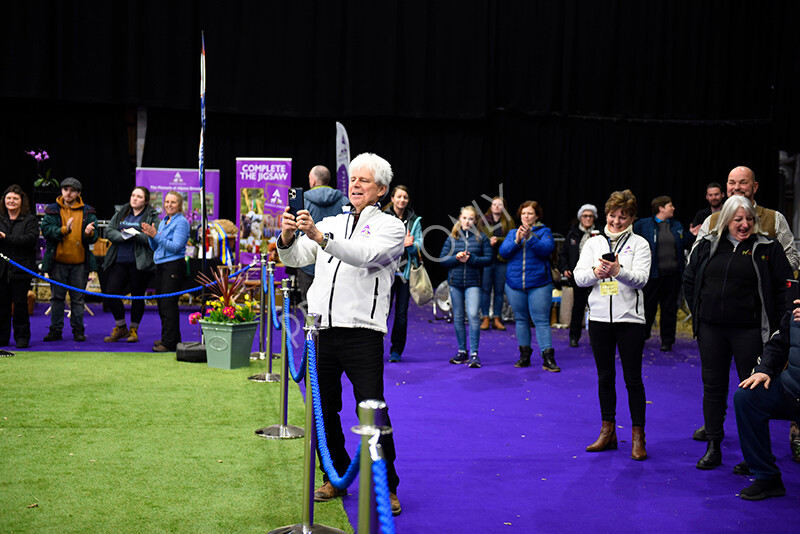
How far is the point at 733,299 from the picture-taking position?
423 cm

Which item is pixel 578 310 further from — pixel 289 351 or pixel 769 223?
pixel 289 351

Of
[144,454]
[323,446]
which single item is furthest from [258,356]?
[323,446]

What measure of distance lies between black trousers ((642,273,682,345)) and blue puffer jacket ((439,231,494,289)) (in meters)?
2.25

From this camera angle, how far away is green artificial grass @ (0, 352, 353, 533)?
3.33 meters

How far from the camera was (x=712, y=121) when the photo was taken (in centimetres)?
1533

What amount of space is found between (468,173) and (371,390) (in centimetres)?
1156

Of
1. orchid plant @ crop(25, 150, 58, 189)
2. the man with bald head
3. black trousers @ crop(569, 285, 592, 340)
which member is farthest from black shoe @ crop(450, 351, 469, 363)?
orchid plant @ crop(25, 150, 58, 189)

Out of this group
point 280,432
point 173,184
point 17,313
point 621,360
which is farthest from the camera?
point 173,184

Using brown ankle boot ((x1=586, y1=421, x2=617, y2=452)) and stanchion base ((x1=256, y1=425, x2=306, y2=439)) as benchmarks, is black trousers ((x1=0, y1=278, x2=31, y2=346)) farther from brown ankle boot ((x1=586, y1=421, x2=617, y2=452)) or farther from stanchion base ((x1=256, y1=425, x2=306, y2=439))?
brown ankle boot ((x1=586, y1=421, x2=617, y2=452))

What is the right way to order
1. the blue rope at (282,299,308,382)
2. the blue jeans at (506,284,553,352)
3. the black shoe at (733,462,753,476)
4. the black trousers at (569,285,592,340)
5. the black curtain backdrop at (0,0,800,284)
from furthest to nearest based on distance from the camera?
1. the black curtain backdrop at (0,0,800,284)
2. the black trousers at (569,285,592,340)
3. the blue jeans at (506,284,553,352)
4. the black shoe at (733,462,753,476)
5. the blue rope at (282,299,308,382)

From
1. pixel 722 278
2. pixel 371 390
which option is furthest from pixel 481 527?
pixel 722 278

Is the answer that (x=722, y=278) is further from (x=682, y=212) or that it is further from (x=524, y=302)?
(x=682, y=212)

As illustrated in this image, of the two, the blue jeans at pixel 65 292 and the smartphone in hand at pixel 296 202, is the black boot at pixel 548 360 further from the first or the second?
the blue jeans at pixel 65 292

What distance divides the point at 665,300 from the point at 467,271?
271 cm
